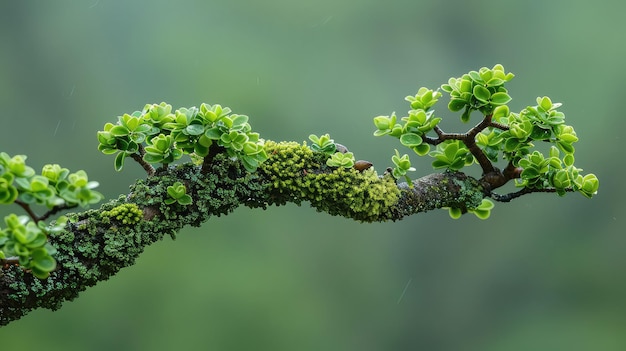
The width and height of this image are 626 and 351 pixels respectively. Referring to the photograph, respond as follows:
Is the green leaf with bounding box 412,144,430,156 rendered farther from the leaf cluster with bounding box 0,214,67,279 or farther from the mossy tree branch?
the leaf cluster with bounding box 0,214,67,279

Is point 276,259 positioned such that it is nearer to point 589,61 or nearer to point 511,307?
point 511,307

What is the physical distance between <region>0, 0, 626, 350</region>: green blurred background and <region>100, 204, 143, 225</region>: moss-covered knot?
3218mm

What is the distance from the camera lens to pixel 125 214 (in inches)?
63.6

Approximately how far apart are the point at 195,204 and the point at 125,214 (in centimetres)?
18

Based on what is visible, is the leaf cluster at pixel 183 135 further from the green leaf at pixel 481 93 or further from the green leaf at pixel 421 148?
the green leaf at pixel 481 93

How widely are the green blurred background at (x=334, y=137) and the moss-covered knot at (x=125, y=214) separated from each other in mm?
3218

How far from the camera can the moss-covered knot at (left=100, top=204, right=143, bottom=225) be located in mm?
1600

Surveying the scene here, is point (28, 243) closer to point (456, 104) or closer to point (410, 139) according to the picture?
point (410, 139)

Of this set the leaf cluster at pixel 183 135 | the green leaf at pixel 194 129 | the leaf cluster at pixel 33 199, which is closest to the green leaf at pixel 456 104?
the leaf cluster at pixel 183 135

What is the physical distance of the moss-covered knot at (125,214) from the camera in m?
1.60

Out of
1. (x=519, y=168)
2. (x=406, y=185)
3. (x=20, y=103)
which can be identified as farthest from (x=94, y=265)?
(x=20, y=103)

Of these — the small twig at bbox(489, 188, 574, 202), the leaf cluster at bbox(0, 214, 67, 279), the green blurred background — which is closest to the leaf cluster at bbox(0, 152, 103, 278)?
the leaf cluster at bbox(0, 214, 67, 279)

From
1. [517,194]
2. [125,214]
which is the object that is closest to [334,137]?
[517,194]

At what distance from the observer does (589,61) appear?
5.06 m
